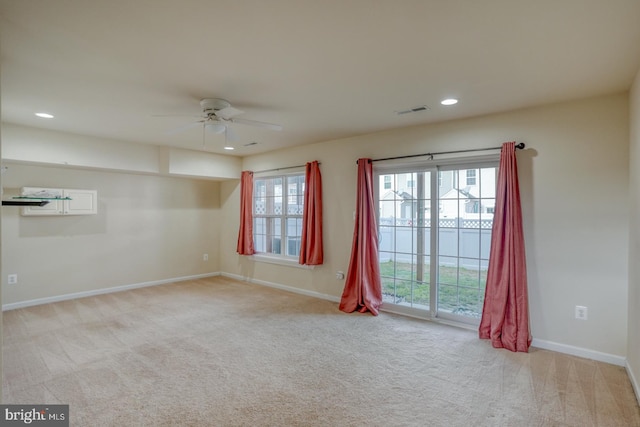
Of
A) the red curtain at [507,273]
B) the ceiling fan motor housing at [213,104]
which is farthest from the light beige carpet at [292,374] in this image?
the ceiling fan motor housing at [213,104]

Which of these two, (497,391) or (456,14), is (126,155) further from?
(497,391)

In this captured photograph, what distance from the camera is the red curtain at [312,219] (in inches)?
202

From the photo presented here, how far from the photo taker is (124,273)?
5695 mm

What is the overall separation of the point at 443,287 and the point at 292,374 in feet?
7.41

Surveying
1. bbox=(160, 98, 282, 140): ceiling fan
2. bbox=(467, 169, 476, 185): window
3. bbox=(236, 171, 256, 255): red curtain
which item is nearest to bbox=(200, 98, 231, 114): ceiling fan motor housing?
bbox=(160, 98, 282, 140): ceiling fan

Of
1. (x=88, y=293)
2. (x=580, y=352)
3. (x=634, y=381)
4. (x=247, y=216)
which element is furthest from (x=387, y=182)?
(x=88, y=293)

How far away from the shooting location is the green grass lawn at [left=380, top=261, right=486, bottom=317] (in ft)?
12.6

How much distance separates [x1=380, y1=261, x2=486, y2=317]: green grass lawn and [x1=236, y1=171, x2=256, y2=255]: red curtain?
279cm

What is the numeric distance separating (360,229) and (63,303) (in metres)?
4.59

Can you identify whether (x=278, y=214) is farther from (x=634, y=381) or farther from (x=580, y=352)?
(x=634, y=381)

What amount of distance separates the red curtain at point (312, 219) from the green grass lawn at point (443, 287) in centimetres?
110

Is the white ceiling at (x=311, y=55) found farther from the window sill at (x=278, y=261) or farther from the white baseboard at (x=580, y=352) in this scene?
the window sill at (x=278, y=261)

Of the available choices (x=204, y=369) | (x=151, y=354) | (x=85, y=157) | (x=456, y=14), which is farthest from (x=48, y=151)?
(x=456, y=14)

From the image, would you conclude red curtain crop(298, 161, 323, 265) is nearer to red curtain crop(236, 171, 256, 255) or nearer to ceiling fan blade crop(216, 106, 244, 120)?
red curtain crop(236, 171, 256, 255)
